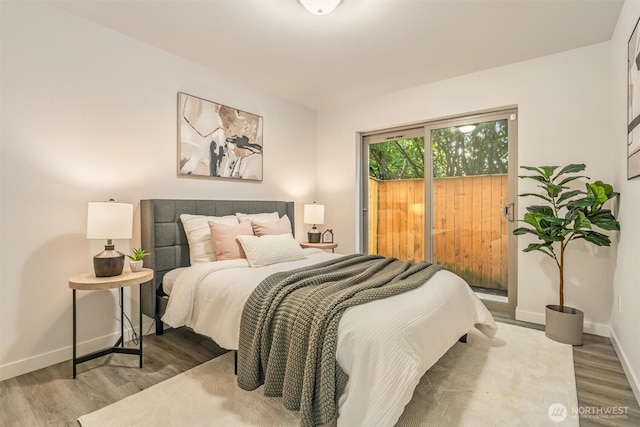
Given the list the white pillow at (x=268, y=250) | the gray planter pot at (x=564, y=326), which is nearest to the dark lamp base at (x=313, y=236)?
the white pillow at (x=268, y=250)

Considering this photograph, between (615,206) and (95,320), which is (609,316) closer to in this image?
(615,206)

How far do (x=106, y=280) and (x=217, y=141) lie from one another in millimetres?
1765

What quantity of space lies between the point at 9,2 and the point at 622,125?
4375 millimetres

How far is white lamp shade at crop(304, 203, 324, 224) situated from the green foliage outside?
946mm

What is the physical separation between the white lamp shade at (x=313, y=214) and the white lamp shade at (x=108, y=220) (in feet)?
7.39

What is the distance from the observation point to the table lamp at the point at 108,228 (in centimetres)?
218

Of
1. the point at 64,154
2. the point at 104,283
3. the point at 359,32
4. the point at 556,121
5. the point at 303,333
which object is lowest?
the point at 303,333

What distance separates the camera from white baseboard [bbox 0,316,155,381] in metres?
2.15

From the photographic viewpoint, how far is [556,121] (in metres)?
3.01

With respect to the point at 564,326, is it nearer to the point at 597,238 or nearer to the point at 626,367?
the point at 626,367

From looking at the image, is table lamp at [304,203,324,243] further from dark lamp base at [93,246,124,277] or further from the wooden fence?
dark lamp base at [93,246,124,277]

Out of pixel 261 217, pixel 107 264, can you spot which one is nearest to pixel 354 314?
pixel 107 264

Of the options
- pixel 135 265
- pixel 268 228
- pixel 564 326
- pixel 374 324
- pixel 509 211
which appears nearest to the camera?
pixel 374 324

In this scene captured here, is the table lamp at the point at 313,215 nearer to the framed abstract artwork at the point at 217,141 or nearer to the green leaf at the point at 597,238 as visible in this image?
the framed abstract artwork at the point at 217,141
